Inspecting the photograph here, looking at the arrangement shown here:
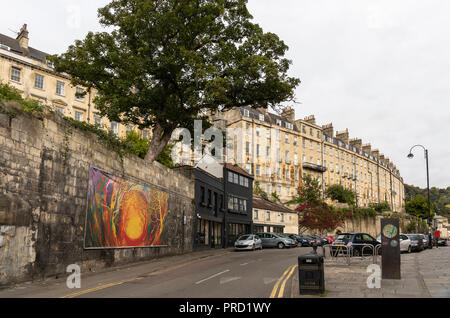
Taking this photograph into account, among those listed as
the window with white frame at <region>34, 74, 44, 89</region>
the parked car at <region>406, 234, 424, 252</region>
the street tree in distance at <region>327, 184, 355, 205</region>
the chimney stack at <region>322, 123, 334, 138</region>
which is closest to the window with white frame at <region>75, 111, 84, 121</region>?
the window with white frame at <region>34, 74, 44, 89</region>

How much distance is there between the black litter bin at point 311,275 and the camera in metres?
10.2

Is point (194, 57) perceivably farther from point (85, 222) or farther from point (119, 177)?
point (85, 222)

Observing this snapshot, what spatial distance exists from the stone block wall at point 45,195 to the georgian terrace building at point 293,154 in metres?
45.6

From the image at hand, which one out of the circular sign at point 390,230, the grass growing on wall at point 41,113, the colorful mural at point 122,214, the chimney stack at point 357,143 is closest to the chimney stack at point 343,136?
the chimney stack at point 357,143

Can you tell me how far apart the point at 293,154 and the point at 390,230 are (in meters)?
64.7

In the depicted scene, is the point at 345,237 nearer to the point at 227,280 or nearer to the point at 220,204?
the point at 227,280

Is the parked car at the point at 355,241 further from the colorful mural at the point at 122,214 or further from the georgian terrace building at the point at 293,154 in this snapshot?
the georgian terrace building at the point at 293,154

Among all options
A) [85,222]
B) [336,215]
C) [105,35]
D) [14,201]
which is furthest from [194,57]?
[336,215]

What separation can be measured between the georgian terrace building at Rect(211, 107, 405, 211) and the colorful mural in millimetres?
39330

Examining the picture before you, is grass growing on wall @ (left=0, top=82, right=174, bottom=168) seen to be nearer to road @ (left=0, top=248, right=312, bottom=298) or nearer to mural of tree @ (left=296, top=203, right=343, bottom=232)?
road @ (left=0, top=248, right=312, bottom=298)

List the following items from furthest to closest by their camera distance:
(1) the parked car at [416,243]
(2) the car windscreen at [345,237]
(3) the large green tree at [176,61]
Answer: (1) the parked car at [416,243], (2) the car windscreen at [345,237], (3) the large green tree at [176,61]

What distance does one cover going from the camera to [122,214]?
63.4 feet

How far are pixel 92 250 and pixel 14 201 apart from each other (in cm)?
529

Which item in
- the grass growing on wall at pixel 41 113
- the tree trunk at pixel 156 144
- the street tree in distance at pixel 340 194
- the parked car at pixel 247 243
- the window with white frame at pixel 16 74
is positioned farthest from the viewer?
the street tree in distance at pixel 340 194
